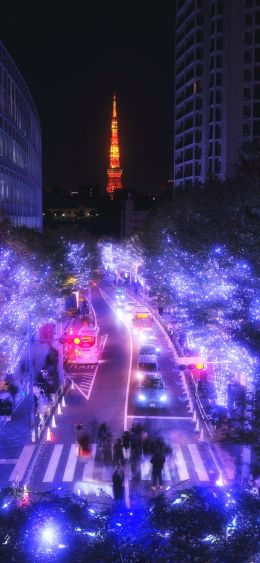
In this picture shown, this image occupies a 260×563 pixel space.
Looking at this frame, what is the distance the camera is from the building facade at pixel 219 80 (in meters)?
59.2

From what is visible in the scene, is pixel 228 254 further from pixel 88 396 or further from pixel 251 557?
pixel 251 557

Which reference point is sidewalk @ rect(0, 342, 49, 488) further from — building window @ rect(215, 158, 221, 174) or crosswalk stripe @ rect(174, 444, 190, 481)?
building window @ rect(215, 158, 221, 174)

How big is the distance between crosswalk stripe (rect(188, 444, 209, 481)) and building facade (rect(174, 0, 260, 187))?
146ft

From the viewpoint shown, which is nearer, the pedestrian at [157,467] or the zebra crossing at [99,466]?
the pedestrian at [157,467]

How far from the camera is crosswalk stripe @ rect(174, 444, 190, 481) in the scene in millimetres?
14255

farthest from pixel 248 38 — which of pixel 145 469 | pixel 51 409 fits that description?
pixel 145 469

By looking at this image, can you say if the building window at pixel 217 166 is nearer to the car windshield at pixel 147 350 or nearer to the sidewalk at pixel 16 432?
the car windshield at pixel 147 350

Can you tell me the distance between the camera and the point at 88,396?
21562 mm

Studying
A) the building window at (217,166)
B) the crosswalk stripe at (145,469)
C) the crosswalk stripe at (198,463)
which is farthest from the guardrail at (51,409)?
the building window at (217,166)

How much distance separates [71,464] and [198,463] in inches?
142

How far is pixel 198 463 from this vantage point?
15.1 metres

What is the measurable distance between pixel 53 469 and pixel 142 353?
12370 millimetres

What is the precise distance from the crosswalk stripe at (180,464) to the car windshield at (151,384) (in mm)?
4344

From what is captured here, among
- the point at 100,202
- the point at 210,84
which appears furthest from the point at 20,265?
the point at 100,202
